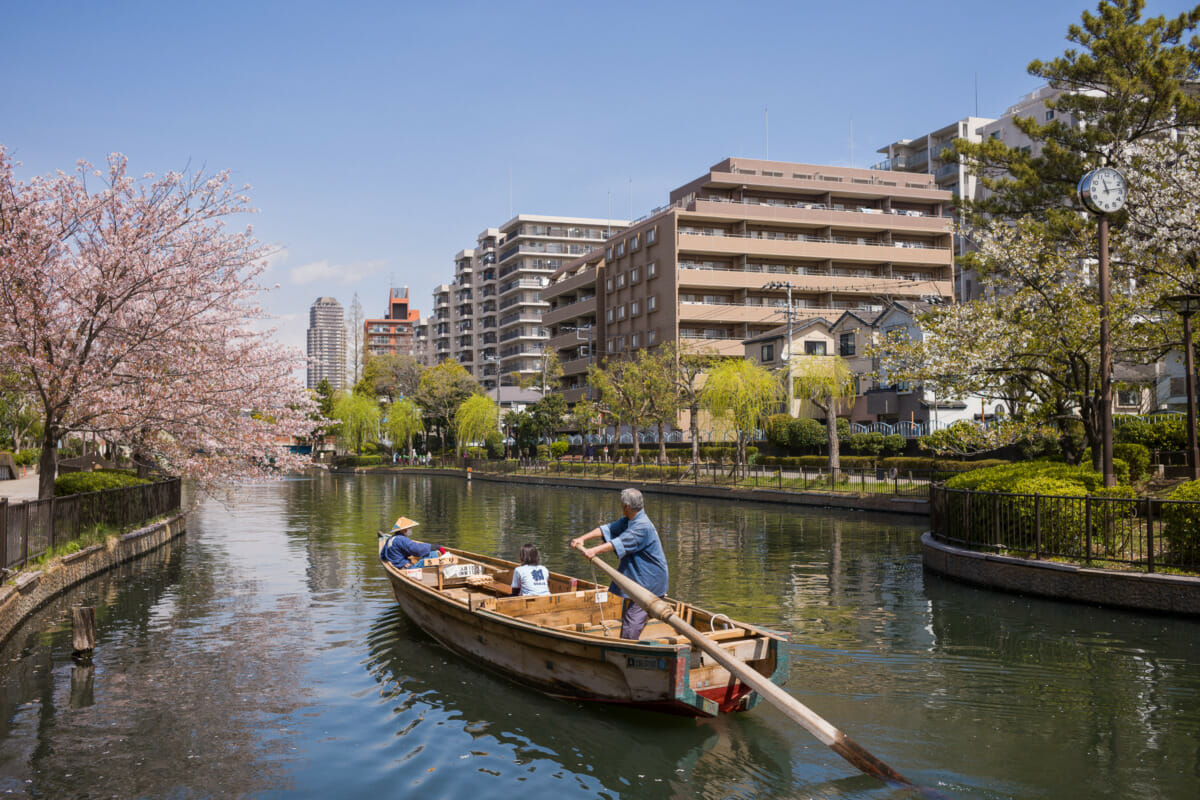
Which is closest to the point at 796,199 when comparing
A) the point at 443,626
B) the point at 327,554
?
the point at 327,554

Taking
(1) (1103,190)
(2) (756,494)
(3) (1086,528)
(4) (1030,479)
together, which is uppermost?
(1) (1103,190)

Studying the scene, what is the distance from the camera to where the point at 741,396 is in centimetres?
4550

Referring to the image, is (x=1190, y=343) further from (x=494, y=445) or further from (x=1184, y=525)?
(x=494, y=445)

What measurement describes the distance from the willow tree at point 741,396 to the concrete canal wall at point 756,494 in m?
3.44

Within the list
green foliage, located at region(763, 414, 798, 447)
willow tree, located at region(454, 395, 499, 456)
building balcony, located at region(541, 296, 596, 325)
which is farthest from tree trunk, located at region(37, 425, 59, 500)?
building balcony, located at region(541, 296, 596, 325)

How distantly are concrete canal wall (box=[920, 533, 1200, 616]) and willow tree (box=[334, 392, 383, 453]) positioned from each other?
7365 cm

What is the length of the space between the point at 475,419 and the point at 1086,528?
2421 inches

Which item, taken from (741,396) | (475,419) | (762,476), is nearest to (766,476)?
(762,476)

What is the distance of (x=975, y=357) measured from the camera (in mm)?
19578

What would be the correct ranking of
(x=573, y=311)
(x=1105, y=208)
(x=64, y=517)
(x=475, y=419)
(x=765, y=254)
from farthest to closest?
(x=573, y=311), (x=765, y=254), (x=475, y=419), (x=64, y=517), (x=1105, y=208)

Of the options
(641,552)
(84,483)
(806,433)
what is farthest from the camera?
(806,433)

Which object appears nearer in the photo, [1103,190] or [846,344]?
[1103,190]

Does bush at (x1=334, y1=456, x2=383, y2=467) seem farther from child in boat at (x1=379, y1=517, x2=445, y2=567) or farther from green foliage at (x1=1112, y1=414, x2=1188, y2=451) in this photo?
child in boat at (x1=379, y1=517, x2=445, y2=567)

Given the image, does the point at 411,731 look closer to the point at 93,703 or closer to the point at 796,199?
the point at 93,703
